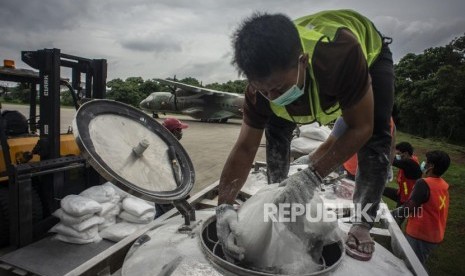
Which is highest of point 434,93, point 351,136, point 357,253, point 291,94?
point 434,93

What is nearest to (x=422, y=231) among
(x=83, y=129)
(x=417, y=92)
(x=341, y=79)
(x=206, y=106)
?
(x=341, y=79)

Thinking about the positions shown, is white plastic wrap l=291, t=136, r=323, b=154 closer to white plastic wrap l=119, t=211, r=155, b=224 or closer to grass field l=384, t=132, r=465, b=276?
grass field l=384, t=132, r=465, b=276

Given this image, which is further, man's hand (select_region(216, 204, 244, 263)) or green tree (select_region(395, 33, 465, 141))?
green tree (select_region(395, 33, 465, 141))

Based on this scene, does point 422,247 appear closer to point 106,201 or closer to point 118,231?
point 118,231

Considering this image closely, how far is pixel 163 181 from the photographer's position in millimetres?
2033

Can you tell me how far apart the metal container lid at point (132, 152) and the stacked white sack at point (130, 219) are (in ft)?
4.92

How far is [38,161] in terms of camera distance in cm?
345

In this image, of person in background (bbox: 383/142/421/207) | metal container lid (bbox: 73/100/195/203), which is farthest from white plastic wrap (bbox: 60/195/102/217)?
person in background (bbox: 383/142/421/207)

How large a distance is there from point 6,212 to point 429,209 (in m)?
4.16

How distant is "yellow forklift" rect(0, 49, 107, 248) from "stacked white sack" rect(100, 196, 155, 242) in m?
0.68

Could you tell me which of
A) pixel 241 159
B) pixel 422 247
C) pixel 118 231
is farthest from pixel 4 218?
pixel 422 247

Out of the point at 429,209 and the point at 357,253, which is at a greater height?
the point at 357,253

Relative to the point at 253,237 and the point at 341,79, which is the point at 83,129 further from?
the point at 341,79

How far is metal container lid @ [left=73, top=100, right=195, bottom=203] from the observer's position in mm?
1662
